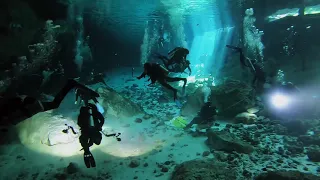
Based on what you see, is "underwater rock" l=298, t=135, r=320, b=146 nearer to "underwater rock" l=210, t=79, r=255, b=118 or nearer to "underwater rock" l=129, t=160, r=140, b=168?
"underwater rock" l=210, t=79, r=255, b=118

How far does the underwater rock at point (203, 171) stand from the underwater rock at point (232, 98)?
16.0 feet

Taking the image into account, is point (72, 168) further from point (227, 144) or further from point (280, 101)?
point (280, 101)

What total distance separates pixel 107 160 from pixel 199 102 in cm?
627

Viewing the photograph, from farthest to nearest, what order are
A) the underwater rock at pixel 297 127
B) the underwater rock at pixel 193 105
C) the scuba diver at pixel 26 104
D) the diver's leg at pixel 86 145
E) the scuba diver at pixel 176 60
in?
the underwater rock at pixel 193 105 < the underwater rock at pixel 297 127 < the scuba diver at pixel 176 60 < the diver's leg at pixel 86 145 < the scuba diver at pixel 26 104

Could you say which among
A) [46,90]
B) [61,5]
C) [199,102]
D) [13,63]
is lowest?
[46,90]

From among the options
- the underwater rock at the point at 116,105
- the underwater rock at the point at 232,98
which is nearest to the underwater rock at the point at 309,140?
the underwater rock at the point at 232,98

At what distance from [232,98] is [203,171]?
19.1 feet

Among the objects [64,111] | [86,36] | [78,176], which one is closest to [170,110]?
[64,111]

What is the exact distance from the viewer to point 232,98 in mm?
10164

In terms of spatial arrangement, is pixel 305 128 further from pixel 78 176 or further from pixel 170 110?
pixel 78 176

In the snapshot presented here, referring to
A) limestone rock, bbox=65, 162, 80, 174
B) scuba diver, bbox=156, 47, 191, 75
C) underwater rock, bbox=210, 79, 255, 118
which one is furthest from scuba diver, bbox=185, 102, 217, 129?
limestone rock, bbox=65, 162, 80, 174

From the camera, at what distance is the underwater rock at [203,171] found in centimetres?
484

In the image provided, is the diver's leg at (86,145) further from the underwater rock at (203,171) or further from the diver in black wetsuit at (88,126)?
the underwater rock at (203,171)

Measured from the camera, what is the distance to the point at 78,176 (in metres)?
5.73
